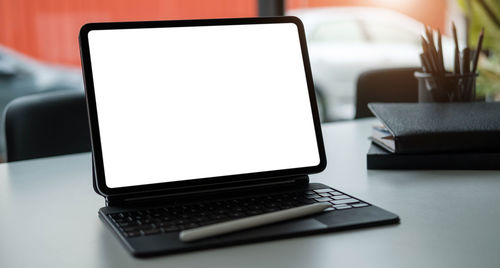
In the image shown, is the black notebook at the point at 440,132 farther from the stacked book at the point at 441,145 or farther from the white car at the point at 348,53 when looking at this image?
the white car at the point at 348,53

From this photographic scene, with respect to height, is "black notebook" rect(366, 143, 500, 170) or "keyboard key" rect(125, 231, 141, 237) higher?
"keyboard key" rect(125, 231, 141, 237)

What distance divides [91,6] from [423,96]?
1.77 metres

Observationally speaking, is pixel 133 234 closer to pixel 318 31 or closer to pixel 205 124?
pixel 205 124

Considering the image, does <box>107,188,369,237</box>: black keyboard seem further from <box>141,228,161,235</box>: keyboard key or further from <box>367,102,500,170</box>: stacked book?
<box>367,102,500,170</box>: stacked book

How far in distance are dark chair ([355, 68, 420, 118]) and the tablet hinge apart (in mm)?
1036

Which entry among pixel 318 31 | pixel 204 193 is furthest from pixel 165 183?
pixel 318 31

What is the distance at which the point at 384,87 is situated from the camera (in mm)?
2002

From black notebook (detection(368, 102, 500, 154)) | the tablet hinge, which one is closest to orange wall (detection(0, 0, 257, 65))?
black notebook (detection(368, 102, 500, 154))

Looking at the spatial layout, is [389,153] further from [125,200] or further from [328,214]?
[125,200]

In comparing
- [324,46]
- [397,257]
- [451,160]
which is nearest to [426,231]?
[397,257]

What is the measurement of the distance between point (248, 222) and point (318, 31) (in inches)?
116

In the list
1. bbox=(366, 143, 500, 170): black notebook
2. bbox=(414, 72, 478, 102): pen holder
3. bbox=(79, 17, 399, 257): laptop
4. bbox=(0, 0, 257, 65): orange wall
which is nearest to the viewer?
bbox=(79, 17, 399, 257): laptop

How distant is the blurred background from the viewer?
2637 mm

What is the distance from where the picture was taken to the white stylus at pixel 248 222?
71 cm
